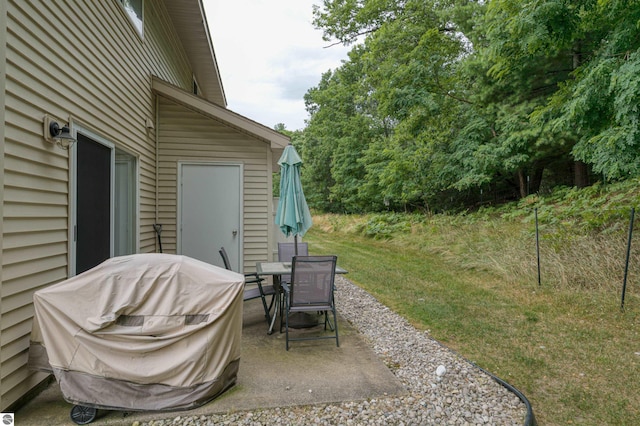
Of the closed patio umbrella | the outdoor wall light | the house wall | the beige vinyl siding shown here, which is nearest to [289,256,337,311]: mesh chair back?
the closed patio umbrella

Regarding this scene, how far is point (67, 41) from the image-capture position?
3.26 meters

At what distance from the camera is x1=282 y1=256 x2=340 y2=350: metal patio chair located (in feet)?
12.2

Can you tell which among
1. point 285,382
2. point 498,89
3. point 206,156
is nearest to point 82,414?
point 285,382

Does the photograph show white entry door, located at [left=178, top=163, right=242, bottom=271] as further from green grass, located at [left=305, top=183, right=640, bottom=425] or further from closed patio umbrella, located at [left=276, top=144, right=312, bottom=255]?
green grass, located at [left=305, top=183, right=640, bottom=425]

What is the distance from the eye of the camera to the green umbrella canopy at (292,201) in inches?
186

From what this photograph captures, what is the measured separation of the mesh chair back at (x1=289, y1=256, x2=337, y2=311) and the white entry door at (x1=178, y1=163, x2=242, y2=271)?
267 cm

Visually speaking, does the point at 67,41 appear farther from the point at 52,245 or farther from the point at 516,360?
the point at 516,360

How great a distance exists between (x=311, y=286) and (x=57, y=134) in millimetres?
2649

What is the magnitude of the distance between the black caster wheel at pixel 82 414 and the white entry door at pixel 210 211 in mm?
3783

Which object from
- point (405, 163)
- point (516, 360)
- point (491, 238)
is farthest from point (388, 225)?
point (516, 360)

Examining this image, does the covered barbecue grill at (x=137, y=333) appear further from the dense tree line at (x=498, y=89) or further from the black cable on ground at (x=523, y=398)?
the dense tree line at (x=498, y=89)

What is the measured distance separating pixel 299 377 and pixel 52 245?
233cm

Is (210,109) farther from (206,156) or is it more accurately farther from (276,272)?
(276,272)

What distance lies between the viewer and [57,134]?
2998 millimetres
